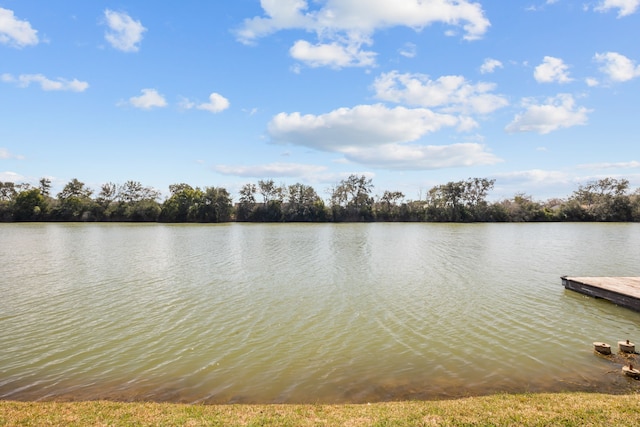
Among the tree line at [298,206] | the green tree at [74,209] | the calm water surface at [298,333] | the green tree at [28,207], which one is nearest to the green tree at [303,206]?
the tree line at [298,206]

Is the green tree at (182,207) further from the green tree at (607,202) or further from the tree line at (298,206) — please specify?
the green tree at (607,202)

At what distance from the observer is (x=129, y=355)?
8133 millimetres

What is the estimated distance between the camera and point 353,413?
17.4 feet

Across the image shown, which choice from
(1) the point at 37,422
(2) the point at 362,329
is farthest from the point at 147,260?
(1) the point at 37,422

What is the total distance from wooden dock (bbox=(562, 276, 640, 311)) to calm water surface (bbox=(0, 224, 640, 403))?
378 mm

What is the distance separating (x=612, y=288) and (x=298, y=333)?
12.0 m

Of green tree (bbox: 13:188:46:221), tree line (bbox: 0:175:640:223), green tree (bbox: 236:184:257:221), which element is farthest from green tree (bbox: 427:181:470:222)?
green tree (bbox: 13:188:46:221)

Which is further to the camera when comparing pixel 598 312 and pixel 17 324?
pixel 598 312

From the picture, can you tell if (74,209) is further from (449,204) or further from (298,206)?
(449,204)

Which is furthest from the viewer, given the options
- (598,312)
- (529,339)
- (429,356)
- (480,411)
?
(598,312)

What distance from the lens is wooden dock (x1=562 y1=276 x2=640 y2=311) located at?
11984 millimetres

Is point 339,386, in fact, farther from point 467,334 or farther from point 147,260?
point 147,260

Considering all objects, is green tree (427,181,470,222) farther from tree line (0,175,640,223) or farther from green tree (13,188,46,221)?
green tree (13,188,46,221)

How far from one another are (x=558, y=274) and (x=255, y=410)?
1827 cm
